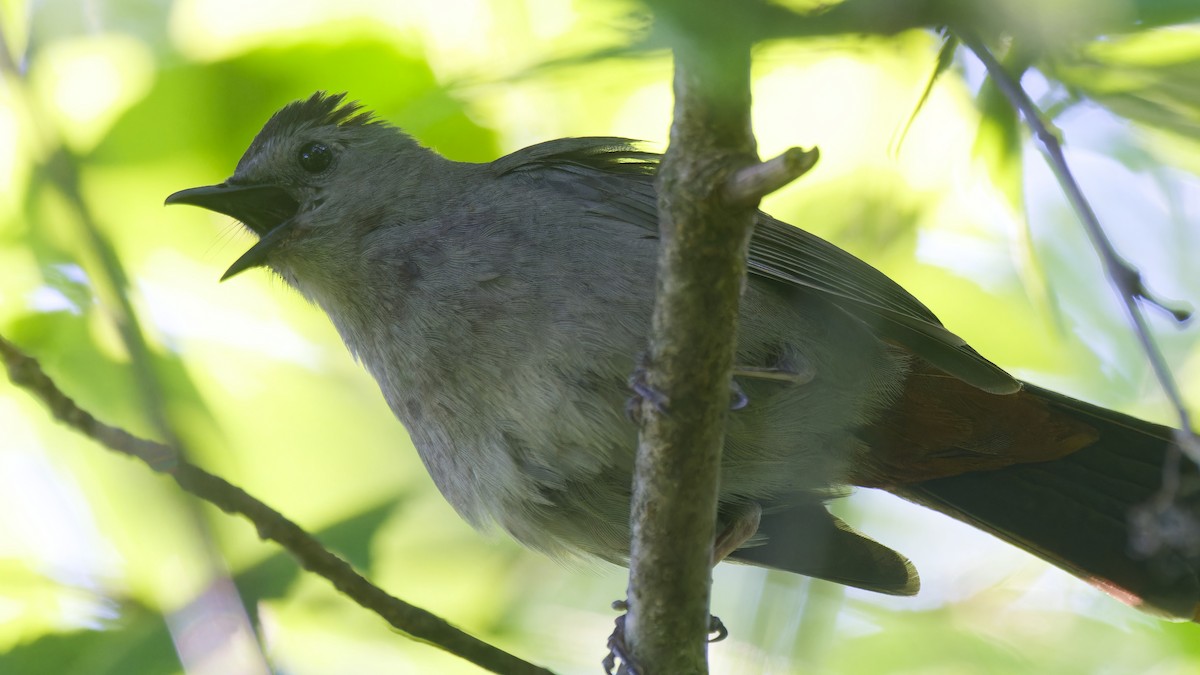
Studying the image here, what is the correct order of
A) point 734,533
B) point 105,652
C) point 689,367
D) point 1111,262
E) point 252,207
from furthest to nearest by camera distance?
point 252,207
point 734,533
point 689,367
point 105,652
point 1111,262

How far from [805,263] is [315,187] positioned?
5.41 ft

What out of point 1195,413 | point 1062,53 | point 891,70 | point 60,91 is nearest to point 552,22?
point 891,70

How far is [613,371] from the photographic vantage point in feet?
9.86

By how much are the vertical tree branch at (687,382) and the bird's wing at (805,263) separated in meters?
0.80

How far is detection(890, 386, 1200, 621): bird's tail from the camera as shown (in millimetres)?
3479

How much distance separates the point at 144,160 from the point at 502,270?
1.00m

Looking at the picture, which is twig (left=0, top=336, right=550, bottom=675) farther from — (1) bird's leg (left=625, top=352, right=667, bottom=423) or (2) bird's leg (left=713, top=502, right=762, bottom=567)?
(2) bird's leg (left=713, top=502, right=762, bottom=567)

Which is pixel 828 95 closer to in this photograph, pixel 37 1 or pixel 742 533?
pixel 742 533

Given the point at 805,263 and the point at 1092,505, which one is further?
the point at 1092,505

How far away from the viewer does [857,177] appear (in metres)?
3.13

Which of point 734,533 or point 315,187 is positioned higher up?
point 315,187

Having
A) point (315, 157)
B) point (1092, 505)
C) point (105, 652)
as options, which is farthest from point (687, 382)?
point (315, 157)

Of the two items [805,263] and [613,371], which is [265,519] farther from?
[805,263]

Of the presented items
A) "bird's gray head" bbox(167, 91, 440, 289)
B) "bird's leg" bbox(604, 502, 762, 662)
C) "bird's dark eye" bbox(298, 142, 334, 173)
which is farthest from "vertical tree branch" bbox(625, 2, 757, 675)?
"bird's dark eye" bbox(298, 142, 334, 173)
